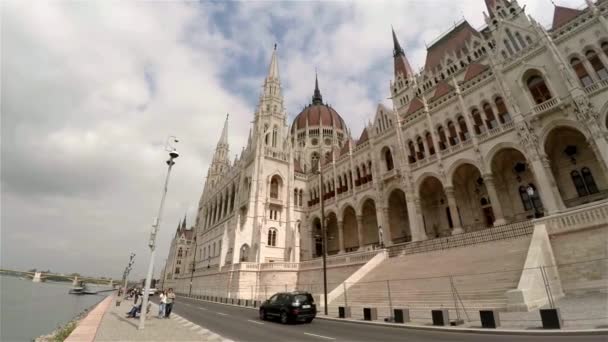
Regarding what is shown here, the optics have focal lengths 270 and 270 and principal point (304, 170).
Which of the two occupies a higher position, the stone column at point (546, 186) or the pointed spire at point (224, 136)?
the pointed spire at point (224, 136)

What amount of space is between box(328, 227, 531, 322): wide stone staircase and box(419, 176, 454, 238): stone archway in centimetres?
787

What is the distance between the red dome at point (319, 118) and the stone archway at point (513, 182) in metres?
43.0

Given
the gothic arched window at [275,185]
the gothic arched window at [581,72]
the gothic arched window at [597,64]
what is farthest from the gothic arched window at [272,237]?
the gothic arched window at [597,64]

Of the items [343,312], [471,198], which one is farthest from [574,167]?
[343,312]

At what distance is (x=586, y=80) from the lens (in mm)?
18969

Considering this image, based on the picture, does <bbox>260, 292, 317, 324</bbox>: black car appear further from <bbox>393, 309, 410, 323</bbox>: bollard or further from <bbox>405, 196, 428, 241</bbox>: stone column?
<bbox>405, 196, 428, 241</bbox>: stone column

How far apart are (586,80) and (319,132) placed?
46273 millimetres

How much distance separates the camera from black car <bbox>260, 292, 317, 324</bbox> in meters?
11.9

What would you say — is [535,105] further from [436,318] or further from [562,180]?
[436,318]

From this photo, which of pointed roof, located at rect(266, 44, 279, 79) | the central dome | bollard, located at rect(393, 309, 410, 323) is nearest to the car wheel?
bollard, located at rect(393, 309, 410, 323)

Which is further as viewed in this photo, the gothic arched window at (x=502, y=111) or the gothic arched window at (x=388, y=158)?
the gothic arched window at (x=388, y=158)

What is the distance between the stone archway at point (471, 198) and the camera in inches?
972

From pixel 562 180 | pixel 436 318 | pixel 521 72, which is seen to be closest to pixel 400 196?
pixel 562 180

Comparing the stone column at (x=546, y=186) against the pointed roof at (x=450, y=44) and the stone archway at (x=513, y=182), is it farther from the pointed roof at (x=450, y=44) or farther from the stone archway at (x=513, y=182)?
the pointed roof at (x=450, y=44)
